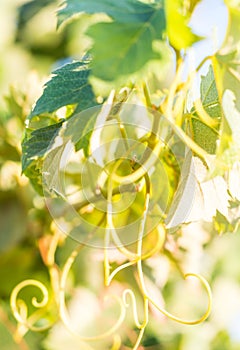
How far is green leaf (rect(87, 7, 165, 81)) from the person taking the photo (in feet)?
1.04

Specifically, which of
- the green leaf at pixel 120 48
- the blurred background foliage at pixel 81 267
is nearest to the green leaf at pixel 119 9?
the green leaf at pixel 120 48

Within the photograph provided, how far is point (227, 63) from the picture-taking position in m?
0.35

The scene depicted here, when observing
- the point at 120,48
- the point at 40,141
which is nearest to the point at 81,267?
the point at 40,141

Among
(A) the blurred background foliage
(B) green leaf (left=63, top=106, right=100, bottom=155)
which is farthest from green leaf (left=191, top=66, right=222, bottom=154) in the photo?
(A) the blurred background foliage

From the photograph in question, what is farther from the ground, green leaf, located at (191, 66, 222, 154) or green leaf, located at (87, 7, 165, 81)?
green leaf, located at (87, 7, 165, 81)

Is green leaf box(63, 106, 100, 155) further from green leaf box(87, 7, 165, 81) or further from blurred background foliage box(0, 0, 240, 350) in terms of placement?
blurred background foliage box(0, 0, 240, 350)

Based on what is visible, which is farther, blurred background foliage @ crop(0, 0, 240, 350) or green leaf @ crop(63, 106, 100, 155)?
blurred background foliage @ crop(0, 0, 240, 350)

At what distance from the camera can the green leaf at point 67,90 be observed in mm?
367

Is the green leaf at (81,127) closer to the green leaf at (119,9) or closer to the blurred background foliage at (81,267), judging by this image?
the green leaf at (119,9)

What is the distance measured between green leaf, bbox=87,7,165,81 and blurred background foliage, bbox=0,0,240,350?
313mm

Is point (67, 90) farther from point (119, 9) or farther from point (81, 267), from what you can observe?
point (81, 267)

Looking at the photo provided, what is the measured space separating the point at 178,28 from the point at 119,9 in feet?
0.10

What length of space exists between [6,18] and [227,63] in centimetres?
80

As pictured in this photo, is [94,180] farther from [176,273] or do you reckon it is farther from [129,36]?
[176,273]
